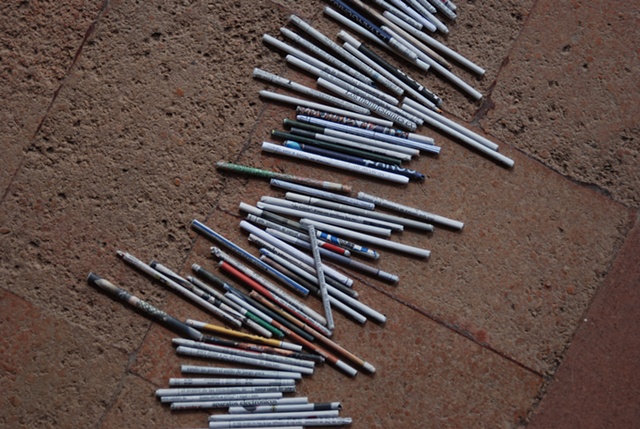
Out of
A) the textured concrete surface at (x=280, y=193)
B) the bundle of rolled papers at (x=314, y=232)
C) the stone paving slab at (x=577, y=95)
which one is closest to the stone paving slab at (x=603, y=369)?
the textured concrete surface at (x=280, y=193)

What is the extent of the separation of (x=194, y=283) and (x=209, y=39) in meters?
0.77

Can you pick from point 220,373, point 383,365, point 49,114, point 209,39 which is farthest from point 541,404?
point 49,114

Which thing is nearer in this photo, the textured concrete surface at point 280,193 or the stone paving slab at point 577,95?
the textured concrete surface at point 280,193

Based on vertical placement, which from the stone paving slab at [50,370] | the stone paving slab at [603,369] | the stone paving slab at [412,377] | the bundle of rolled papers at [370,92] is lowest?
the stone paving slab at [50,370]

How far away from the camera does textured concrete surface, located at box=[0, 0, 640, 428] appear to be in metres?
2.31

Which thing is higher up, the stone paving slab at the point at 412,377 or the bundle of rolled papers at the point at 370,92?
the bundle of rolled papers at the point at 370,92

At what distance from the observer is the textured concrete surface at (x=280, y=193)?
2.31m

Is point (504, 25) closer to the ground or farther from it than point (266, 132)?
farther from it

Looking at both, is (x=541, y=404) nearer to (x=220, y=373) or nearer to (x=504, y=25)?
(x=220, y=373)

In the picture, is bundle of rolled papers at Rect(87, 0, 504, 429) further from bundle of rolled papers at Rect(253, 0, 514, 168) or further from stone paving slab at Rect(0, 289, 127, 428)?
stone paving slab at Rect(0, 289, 127, 428)

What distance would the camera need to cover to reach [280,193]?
239cm

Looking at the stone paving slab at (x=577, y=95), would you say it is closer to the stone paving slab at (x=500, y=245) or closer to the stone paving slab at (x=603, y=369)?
the stone paving slab at (x=500, y=245)

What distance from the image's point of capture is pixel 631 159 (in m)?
2.47

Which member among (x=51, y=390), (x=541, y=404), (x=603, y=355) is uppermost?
(x=603, y=355)
